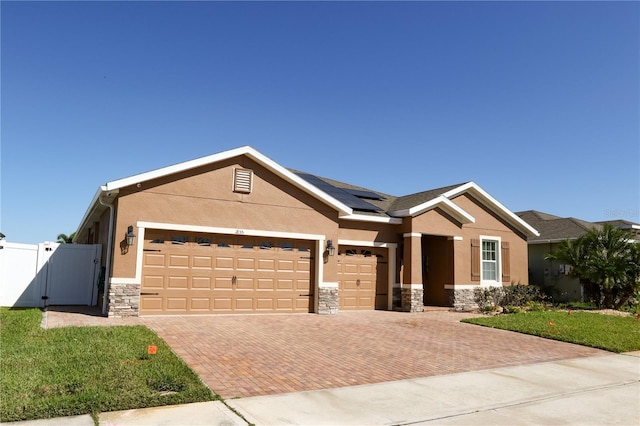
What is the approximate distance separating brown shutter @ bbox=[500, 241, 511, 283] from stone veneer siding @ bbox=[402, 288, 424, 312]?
16.9ft

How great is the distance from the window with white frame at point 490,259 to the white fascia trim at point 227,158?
7.16 meters

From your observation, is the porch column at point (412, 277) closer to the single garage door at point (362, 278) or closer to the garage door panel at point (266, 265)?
the single garage door at point (362, 278)

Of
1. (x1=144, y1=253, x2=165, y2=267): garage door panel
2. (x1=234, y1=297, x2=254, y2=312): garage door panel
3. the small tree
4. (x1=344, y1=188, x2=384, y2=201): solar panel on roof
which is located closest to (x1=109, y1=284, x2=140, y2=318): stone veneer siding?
(x1=144, y1=253, x2=165, y2=267): garage door panel

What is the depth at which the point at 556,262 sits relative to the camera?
22.0 metres

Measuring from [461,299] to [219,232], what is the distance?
1004 cm

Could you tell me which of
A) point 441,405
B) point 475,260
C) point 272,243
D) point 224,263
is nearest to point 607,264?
point 475,260

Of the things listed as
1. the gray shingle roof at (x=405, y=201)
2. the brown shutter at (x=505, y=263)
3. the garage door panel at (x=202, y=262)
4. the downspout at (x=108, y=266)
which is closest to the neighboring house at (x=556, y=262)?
the brown shutter at (x=505, y=263)

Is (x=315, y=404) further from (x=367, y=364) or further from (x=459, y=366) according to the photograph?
(x=459, y=366)

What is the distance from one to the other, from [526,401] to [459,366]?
201cm

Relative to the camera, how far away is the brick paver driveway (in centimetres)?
684

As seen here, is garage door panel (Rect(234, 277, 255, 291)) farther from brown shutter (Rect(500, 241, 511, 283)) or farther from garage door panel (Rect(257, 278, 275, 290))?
brown shutter (Rect(500, 241, 511, 283))

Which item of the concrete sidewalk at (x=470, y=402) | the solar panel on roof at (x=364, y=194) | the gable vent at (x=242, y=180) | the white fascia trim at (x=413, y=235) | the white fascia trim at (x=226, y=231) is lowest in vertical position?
the concrete sidewalk at (x=470, y=402)

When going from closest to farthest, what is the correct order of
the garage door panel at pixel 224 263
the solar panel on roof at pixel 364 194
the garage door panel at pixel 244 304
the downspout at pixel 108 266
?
the downspout at pixel 108 266 → the garage door panel at pixel 224 263 → the garage door panel at pixel 244 304 → the solar panel on roof at pixel 364 194

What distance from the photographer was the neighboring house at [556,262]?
21266 mm
